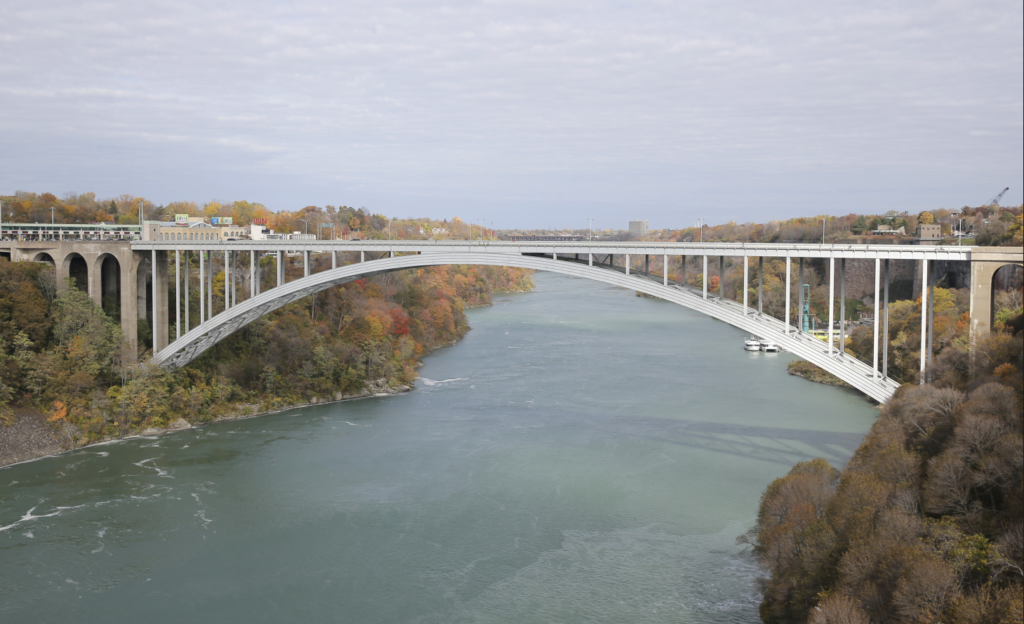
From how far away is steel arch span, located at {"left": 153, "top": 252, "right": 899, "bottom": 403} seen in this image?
1020 centimetres

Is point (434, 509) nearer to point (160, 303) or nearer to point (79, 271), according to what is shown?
point (160, 303)

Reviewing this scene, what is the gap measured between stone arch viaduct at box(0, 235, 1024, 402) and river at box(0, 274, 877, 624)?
7.09 feet

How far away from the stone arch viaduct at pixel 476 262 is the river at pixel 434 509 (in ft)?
7.09

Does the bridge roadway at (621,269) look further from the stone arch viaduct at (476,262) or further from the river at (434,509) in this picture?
the river at (434,509)

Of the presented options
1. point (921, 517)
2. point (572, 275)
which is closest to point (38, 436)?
point (572, 275)

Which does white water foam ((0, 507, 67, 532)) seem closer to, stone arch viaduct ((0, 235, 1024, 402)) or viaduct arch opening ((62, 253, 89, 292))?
stone arch viaduct ((0, 235, 1024, 402))

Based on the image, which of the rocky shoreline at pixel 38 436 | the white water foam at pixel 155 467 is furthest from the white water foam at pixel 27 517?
the rocky shoreline at pixel 38 436

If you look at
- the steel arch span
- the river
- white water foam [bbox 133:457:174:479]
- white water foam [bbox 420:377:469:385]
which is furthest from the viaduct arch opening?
white water foam [bbox 420:377:469:385]

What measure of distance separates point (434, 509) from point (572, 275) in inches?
166

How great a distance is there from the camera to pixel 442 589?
862 cm

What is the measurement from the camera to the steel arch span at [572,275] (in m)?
10.2

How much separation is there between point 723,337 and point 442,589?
20.9m

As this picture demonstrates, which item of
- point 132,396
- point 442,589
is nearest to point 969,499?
point 442,589

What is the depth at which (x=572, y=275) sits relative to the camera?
40.6ft
